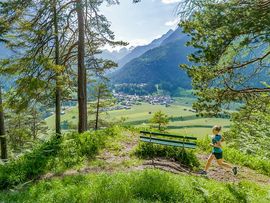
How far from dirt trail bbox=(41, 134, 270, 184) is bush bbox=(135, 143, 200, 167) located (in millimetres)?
406

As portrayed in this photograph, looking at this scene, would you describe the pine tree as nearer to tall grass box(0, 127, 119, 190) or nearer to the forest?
the forest

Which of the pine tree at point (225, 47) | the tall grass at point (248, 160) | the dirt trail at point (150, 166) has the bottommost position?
the tall grass at point (248, 160)

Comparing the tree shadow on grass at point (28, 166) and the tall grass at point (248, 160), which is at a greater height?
the tree shadow on grass at point (28, 166)

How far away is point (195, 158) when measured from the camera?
1167cm

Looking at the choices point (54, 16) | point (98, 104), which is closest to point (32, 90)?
point (54, 16)

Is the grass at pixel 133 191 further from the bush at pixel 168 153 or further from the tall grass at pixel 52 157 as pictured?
the bush at pixel 168 153

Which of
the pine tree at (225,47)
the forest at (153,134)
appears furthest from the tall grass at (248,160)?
the pine tree at (225,47)

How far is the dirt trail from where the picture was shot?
988 cm

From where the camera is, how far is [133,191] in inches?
281

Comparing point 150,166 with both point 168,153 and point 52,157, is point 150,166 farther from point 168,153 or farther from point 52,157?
point 52,157

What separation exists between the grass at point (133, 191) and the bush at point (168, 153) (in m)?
3.11

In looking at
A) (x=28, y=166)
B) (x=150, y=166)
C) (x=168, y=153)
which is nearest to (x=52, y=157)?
(x=28, y=166)

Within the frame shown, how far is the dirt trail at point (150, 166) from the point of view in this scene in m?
9.88

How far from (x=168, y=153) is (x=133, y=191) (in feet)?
15.9
